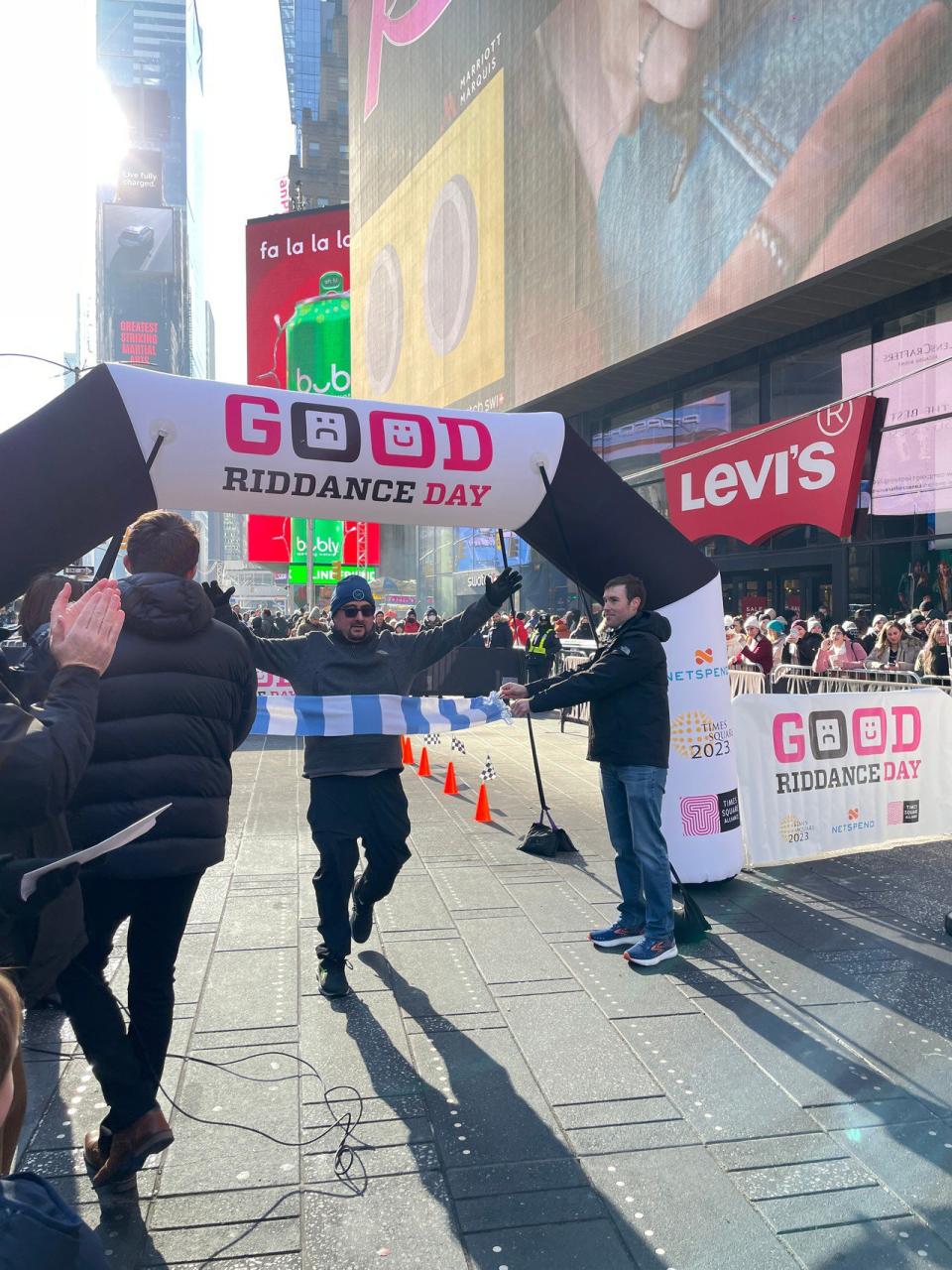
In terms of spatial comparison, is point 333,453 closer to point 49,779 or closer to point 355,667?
point 355,667

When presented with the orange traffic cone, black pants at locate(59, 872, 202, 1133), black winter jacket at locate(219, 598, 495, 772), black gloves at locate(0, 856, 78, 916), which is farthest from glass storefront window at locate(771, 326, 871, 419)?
black gloves at locate(0, 856, 78, 916)

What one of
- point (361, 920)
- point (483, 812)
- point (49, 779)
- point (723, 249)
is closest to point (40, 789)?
point (49, 779)

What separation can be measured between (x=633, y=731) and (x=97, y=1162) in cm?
316

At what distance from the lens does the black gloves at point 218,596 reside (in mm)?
4205

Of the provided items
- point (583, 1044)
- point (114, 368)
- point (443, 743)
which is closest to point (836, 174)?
point (443, 743)

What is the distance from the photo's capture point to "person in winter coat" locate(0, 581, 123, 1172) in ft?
8.05

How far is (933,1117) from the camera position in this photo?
365 cm

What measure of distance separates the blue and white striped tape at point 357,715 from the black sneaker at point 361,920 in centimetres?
92

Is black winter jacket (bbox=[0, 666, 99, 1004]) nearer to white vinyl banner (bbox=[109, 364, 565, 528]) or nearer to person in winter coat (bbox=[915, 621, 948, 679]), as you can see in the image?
white vinyl banner (bbox=[109, 364, 565, 528])

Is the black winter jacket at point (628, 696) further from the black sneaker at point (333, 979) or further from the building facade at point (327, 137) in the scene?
the building facade at point (327, 137)

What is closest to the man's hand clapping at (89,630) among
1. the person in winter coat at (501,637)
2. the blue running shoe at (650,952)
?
the blue running shoe at (650,952)

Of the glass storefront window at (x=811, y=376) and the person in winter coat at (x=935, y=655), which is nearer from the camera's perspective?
the person in winter coat at (x=935, y=655)

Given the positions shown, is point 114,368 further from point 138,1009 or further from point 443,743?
point 443,743

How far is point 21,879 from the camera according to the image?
2469mm
